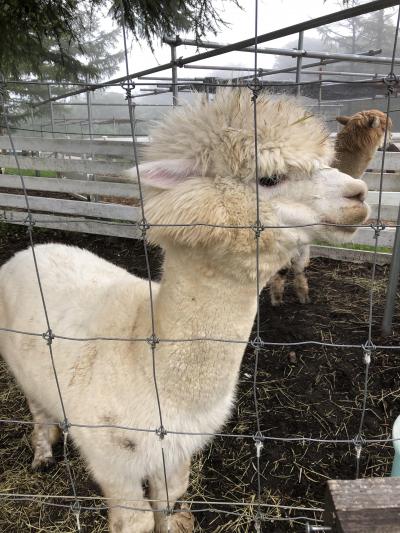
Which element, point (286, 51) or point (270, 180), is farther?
point (286, 51)

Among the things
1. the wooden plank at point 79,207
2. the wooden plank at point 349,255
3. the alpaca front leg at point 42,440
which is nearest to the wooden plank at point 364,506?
the alpaca front leg at point 42,440

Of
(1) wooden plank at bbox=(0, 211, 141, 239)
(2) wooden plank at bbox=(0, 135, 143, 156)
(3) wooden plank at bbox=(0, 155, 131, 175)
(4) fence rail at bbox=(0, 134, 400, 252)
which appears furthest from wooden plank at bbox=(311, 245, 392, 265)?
(2) wooden plank at bbox=(0, 135, 143, 156)

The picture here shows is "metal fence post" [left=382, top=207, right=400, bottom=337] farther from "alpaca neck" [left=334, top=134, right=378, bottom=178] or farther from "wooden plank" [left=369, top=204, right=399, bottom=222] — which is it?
"alpaca neck" [left=334, top=134, right=378, bottom=178]

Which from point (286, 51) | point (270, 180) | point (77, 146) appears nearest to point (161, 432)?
point (270, 180)

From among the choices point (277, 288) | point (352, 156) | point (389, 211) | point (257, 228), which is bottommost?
point (277, 288)

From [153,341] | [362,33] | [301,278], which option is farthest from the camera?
[362,33]

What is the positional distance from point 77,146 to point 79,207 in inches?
32.7

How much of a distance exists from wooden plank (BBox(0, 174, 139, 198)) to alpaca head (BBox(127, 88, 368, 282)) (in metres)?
3.74

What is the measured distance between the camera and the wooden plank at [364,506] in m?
0.87

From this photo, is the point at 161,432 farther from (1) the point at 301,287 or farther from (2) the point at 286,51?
(2) the point at 286,51

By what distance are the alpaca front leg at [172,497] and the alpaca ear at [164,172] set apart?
4.07 feet

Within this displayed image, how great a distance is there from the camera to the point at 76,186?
5.73 meters

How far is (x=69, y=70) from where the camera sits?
5.73 meters

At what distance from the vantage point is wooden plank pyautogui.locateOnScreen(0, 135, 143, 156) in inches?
214
